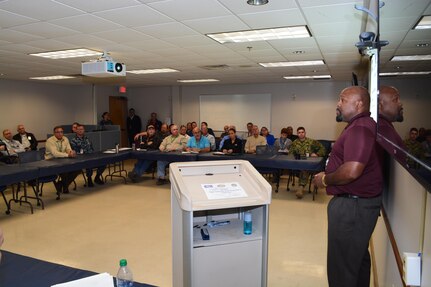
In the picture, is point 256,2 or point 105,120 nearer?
point 256,2

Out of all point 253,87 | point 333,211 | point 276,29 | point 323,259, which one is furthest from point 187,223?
point 253,87

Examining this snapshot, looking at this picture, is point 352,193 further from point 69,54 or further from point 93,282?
point 69,54

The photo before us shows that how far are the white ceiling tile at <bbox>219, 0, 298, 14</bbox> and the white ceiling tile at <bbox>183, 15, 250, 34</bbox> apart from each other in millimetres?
212

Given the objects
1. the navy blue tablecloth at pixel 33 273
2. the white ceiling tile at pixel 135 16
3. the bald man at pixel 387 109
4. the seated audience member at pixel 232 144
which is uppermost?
the white ceiling tile at pixel 135 16

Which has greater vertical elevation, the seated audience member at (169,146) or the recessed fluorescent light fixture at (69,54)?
the recessed fluorescent light fixture at (69,54)

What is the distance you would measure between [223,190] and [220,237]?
24 cm

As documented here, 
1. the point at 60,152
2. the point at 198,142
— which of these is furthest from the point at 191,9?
the point at 60,152

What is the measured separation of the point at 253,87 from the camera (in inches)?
414

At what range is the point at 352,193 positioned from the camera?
1883 mm

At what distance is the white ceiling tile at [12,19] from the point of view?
2.99 meters

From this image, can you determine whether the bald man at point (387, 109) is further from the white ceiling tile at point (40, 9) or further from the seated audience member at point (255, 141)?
the seated audience member at point (255, 141)

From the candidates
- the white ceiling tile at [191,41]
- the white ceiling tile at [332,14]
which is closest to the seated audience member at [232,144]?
the white ceiling tile at [191,41]

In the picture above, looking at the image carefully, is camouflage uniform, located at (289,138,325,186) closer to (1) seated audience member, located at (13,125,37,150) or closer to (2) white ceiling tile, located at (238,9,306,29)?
(2) white ceiling tile, located at (238,9,306,29)

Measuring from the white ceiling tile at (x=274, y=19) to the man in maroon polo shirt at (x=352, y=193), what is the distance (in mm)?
1374
